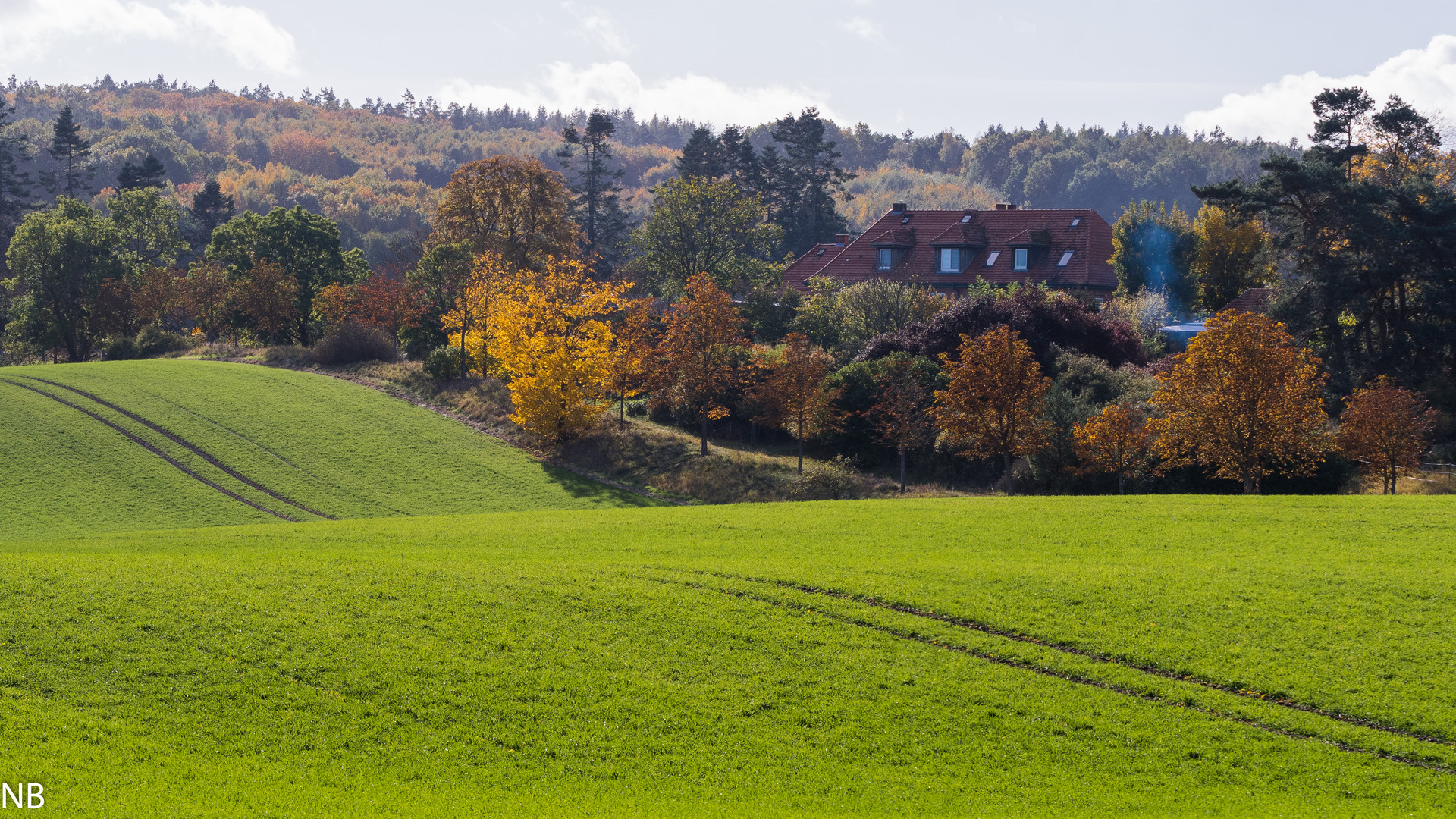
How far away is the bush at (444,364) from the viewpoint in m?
63.3

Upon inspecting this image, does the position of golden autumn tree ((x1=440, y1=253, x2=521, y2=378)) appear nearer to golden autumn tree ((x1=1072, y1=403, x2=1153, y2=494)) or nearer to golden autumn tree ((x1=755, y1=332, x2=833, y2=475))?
golden autumn tree ((x1=755, y1=332, x2=833, y2=475))

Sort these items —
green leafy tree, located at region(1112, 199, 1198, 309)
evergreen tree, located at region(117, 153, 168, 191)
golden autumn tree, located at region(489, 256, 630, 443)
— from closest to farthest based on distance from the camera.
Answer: golden autumn tree, located at region(489, 256, 630, 443) < green leafy tree, located at region(1112, 199, 1198, 309) < evergreen tree, located at region(117, 153, 168, 191)

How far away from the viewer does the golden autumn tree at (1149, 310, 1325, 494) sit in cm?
3478

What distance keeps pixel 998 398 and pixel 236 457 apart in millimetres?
35772

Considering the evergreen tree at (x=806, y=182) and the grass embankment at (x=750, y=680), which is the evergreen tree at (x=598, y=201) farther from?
the grass embankment at (x=750, y=680)

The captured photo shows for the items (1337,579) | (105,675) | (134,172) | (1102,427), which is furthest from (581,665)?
(134,172)

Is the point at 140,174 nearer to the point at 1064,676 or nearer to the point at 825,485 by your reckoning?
the point at 825,485

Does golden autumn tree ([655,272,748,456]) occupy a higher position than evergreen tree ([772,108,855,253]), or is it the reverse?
evergreen tree ([772,108,855,253])

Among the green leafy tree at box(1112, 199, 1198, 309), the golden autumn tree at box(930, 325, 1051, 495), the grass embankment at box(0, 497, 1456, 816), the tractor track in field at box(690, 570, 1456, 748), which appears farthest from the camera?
the green leafy tree at box(1112, 199, 1198, 309)

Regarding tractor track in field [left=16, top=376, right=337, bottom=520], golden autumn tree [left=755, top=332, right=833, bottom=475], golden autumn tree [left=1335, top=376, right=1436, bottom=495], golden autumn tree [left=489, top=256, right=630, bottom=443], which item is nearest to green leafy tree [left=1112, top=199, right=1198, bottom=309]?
golden autumn tree [left=755, top=332, right=833, bottom=475]

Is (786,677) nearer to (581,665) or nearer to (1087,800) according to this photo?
(581,665)

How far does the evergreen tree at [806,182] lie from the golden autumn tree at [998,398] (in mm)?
77396

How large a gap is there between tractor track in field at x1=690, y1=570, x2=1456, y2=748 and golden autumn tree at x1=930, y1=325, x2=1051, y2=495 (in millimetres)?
20548

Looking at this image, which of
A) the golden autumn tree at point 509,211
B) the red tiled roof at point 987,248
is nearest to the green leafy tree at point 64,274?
the golden autumn tree at point 509,211
